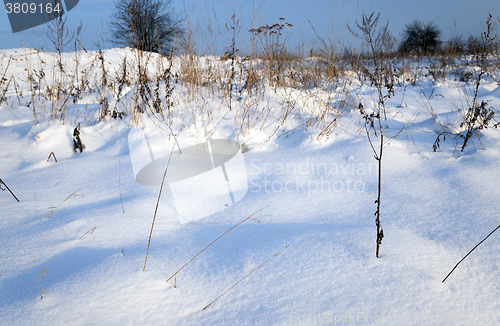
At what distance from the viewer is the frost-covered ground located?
692 millimetres

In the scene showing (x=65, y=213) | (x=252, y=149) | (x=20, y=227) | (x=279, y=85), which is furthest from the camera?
(x=279, y=85)

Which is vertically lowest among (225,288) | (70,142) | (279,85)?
(225,288)

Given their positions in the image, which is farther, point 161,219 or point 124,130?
point 124,130

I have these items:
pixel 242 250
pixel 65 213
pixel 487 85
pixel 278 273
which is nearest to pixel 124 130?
pixel 65 213

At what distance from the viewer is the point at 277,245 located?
958 millimetres

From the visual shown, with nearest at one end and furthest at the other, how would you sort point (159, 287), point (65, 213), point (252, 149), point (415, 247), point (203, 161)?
1. point (159, 287)
2. point (415, 247)
3. point (65, 213)
4. point (203, 161)
5. point (252, 149)

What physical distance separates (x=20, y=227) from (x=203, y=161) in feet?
3.40

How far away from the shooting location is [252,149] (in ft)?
7.13

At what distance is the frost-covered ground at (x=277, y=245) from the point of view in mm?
692

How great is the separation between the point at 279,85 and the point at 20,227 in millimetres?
2847

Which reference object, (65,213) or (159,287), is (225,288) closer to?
(159,287)

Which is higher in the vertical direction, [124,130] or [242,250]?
[124,130]

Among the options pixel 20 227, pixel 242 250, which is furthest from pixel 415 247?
pixel 20 227

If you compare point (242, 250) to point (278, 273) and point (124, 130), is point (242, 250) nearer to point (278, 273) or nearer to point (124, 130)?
point (278, 273)
